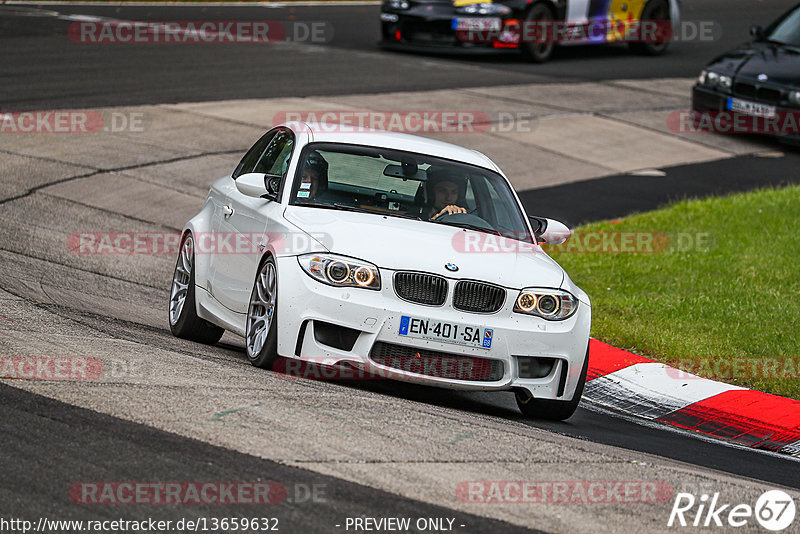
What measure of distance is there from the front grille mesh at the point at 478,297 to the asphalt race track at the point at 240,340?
2.05 ft

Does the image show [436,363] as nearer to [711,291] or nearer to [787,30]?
[711,291]

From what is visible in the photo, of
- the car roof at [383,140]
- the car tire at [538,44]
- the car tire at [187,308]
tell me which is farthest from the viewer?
the car tire at [538,44]

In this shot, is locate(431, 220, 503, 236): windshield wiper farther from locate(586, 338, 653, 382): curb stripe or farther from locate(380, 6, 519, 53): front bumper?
locate(380, 6, 519, 53): front bumper

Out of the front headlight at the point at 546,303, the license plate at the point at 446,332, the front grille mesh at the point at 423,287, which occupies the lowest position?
the license plate at the point at 446,332

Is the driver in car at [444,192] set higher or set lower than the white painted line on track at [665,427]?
higher

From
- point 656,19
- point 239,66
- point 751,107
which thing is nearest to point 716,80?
point 751,107

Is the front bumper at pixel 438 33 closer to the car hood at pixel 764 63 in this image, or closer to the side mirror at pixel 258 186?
the car hood at pixel 764 63

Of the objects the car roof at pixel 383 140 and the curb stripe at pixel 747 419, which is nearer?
the curb stripe at pixel 747 419

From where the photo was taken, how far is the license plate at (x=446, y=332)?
22.7 ft

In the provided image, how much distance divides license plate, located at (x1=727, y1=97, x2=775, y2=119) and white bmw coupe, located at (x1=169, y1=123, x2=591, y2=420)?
1120 centimetres

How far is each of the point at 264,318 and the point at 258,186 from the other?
3.13 ft

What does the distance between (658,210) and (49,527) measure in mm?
11171

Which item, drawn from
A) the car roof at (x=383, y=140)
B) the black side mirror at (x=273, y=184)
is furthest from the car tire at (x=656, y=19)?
the black side mirror at (x=273, y=184)

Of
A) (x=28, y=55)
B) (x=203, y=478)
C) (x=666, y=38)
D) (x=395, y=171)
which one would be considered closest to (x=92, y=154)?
(x=28, y=55)
